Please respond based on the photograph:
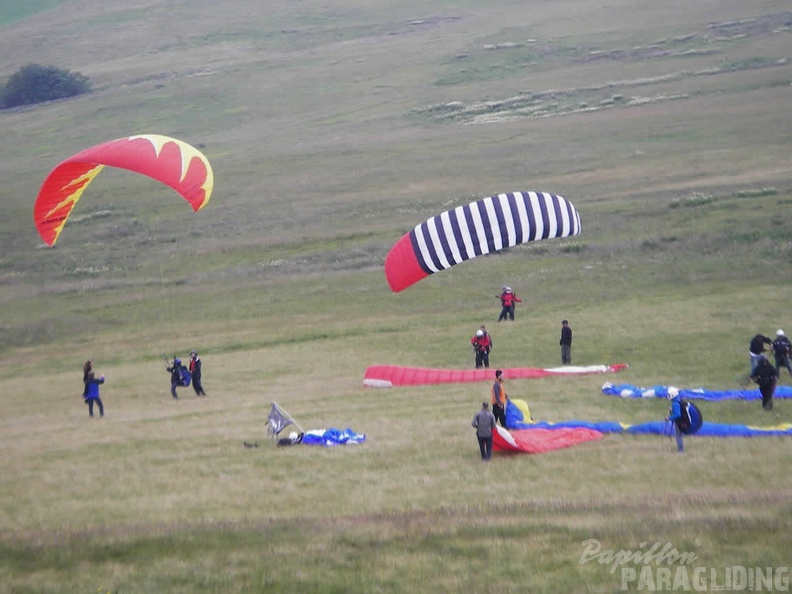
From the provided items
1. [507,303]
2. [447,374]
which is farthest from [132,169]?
[507,303]

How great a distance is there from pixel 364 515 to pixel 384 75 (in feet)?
296

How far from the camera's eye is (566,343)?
21859 mm

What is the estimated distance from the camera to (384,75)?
322ft

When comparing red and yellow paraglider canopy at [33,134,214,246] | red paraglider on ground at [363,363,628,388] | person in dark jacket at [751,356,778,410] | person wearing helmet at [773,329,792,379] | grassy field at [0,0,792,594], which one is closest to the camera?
grassy field at [0,0,792,594]

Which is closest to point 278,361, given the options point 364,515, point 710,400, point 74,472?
point 74,472

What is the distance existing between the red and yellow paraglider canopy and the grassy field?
4533mm

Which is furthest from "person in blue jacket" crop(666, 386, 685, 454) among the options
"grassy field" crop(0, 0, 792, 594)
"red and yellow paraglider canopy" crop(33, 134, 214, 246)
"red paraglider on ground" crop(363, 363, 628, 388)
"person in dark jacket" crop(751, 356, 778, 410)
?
"red and yellow paraglider canopy" crop(33, 134, 214, 246)

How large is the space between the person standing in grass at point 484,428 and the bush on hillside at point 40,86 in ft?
347

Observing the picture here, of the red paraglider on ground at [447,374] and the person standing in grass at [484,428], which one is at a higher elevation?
the person standing in grass at [484,428]

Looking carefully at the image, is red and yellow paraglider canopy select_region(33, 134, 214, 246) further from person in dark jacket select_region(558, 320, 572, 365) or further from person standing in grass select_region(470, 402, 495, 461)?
person standing in grass select_region(470, 402, 495, 461)

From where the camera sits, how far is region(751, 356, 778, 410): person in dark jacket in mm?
15578

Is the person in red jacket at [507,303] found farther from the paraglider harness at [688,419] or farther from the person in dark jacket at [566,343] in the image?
the paraglider harness at [688,419]

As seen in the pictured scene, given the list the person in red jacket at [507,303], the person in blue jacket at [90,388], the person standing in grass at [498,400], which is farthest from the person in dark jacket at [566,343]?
the person in blue jacket at [90,388]

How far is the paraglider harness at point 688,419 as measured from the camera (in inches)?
534
